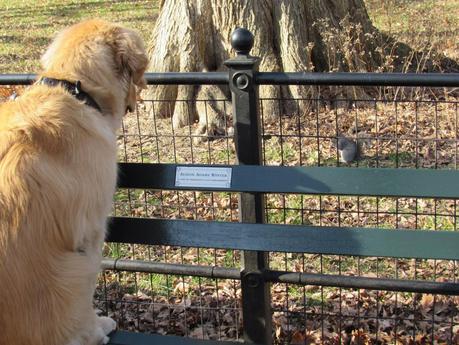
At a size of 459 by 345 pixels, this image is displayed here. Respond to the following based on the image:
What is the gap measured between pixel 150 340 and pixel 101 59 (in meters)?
1.39

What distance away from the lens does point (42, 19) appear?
16438 mm

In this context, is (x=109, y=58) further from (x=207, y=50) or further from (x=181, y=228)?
(x=207, y=50)

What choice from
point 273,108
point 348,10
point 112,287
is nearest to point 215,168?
point 112,287

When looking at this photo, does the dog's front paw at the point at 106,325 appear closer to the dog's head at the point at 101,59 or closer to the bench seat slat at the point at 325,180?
the bench seat slat at the point at 325,180

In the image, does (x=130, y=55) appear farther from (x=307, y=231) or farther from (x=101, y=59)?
(x=307, y=231)

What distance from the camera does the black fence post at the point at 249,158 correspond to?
3434 millimetres

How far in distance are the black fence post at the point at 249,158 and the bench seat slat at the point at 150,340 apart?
14.2 inches

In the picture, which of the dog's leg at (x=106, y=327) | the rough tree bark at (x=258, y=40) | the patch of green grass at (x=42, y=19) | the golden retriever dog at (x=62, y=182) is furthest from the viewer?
the patch of green grass at (x=42, y=19)

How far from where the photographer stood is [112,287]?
5129 millimetres

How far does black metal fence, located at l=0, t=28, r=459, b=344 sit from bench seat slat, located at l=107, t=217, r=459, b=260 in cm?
4

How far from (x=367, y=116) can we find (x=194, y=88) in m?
2.18

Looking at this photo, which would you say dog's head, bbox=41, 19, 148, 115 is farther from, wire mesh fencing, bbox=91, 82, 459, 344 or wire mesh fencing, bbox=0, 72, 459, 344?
wire mesh fencing, bbox=0, 72, 459, 344

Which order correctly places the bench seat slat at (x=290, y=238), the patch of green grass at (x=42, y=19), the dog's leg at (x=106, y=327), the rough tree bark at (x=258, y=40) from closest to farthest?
the bench seat slat at (x=290, y=238) → the dog's leg at (x=106, y=327) → the rough tree bark at (x=258, y=40) → the patch of green grass at (x=42, y=19)

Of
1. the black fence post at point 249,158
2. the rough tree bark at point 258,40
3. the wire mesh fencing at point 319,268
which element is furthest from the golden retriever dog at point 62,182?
the rough tree bark at point 258,40
